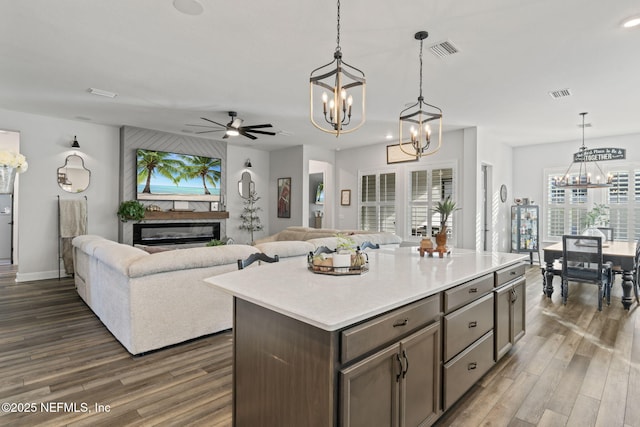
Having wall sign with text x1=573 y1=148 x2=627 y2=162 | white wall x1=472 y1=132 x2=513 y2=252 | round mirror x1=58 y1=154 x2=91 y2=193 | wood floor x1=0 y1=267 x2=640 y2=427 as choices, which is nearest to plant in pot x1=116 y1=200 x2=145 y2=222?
round mirror x1=58 y1=154 x2=91 y2=193

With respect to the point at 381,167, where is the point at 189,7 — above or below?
above

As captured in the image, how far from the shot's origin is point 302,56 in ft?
11.5

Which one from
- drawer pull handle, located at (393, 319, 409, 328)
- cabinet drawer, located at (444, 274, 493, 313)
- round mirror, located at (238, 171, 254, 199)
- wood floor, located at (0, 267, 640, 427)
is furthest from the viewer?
round mirror, located at (238, 171, 254, 199)

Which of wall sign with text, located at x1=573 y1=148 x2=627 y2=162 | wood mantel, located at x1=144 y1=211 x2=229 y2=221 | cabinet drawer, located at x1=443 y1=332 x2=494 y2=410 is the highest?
wall sign with text, located at x1=573 y1=148 x2=627 y2=162

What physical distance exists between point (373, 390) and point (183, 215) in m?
6.58

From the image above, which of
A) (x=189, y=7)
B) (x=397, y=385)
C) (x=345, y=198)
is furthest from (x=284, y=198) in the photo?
(x=397, y=385)

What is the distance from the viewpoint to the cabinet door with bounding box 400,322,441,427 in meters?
1.66

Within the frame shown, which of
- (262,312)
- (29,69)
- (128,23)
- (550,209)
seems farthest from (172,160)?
(550,209)

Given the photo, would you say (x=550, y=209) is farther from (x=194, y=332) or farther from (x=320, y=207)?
(x=194, y=332)

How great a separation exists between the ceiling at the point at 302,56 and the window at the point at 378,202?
2.52 metres

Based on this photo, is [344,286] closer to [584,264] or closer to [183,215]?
[584,264]

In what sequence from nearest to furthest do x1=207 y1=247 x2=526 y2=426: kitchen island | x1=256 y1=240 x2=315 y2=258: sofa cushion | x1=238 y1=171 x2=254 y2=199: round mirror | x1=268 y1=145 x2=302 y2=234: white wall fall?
x1=207 y1=247 x2=526 y2=426: kitchen island
x1=256 y1=240 x2=315 y2=258: sofa cushion
x1=268 y1=145 x2=302 y2=234: white wall
x1=238 y1=171 x2=254 y2=199: round mirror

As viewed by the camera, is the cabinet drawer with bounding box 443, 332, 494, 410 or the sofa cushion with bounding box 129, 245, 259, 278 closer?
the cabinet drawer with bounding box 443, 332, 494, 410

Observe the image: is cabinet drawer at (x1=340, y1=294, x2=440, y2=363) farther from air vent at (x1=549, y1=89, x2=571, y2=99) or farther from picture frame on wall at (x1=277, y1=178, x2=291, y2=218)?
picture frame on wall at (x1=277, y1=178, x2=291, y2=218)
